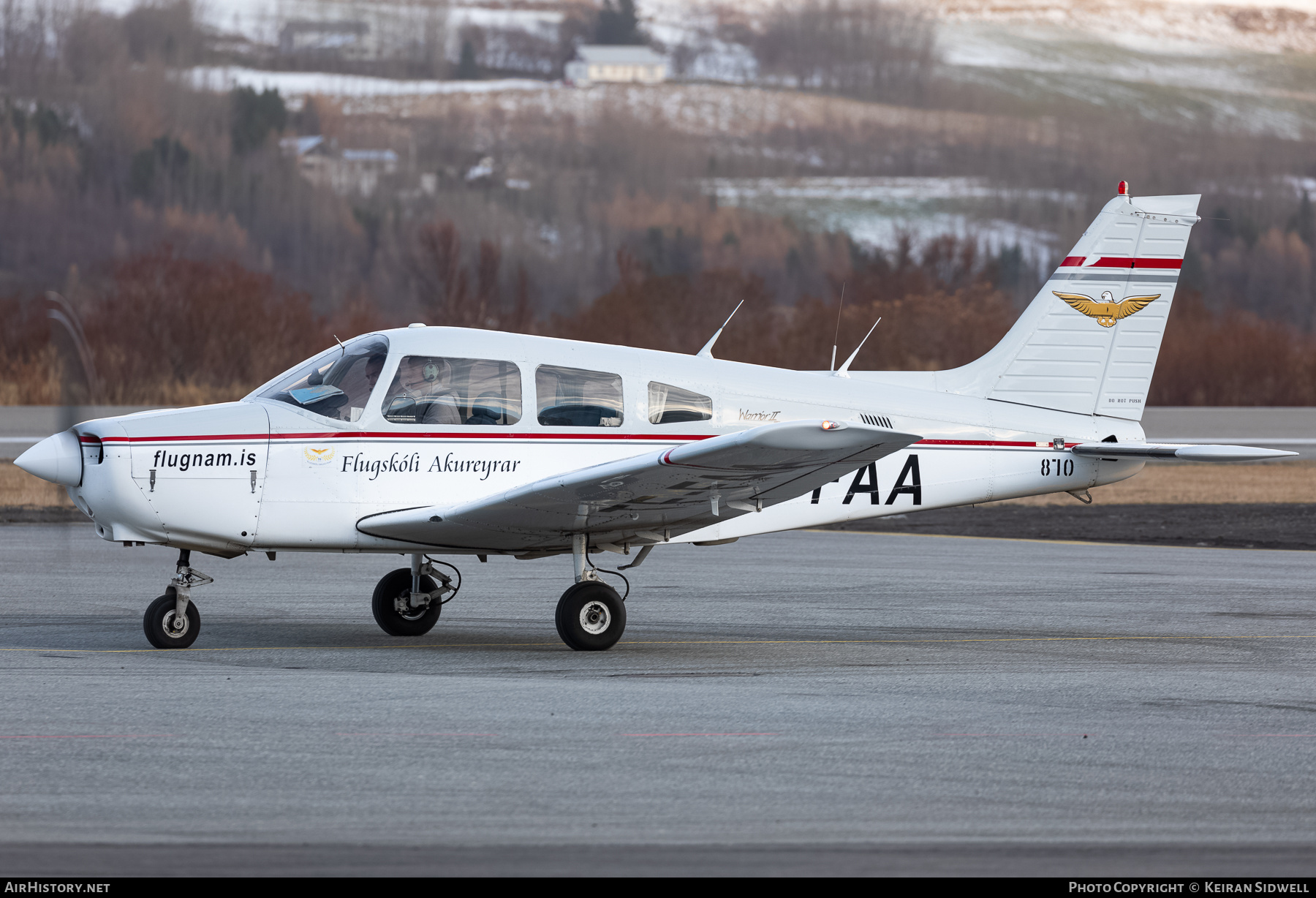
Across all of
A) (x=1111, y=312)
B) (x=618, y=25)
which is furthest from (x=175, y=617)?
(x=618, y=25)

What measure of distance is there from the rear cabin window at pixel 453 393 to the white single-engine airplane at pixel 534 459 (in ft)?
0.04

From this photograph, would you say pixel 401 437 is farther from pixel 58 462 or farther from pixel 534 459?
pixel 58 462

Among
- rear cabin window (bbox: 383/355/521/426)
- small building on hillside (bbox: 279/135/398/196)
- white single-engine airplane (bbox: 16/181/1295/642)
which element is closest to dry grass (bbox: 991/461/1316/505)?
white single-engine airplane (bbox: 16/181/1295/642)

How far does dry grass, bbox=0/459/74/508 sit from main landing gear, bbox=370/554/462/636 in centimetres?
1176

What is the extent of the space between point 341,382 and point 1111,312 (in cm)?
620

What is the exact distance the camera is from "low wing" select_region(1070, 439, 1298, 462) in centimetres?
1081

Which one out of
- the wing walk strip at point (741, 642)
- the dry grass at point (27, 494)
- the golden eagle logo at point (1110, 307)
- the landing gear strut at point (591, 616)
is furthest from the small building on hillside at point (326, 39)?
the landing gear strut at point (591, 616)

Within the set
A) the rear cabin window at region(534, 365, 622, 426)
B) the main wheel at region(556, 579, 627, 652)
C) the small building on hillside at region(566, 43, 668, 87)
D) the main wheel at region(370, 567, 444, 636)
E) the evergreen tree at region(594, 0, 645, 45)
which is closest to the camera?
the main wheel at region(556, 579, 627, 652)

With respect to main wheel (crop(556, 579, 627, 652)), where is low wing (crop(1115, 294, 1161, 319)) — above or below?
above

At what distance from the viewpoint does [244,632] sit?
1107cm

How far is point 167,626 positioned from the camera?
1016 centimetres

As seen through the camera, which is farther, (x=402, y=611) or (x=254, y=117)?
(x=254, y=117)

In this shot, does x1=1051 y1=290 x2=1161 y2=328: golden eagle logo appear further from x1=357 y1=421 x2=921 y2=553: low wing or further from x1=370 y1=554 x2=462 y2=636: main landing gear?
x1=370 y1=554 x2=462 y2=636: main landing gear
